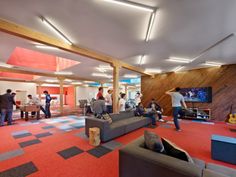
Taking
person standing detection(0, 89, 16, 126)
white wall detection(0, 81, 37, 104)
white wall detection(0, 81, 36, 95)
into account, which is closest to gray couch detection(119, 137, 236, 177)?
person standing detection(0, 89, 16, 126)

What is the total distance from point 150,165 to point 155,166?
62mm

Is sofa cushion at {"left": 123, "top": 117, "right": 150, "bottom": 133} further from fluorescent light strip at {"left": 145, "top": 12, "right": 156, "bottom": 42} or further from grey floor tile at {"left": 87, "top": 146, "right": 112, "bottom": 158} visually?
fluorescent light strip at {"left": 145, "top": 12, "right": 156, "bottom": 42}

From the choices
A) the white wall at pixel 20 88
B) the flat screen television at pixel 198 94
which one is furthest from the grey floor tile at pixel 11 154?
the white wall at pixel 20 88

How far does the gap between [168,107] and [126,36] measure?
6.58m

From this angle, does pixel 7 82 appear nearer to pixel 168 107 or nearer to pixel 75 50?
pixel 75 50

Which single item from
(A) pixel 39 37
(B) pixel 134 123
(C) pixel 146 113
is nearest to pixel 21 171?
(A) pixel 39 37

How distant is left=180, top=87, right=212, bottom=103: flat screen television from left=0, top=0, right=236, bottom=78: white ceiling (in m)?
3.55

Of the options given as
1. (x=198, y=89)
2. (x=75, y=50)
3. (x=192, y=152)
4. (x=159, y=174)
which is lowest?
(x=192, y=152)

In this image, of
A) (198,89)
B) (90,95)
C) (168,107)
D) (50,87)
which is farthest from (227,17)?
(50,87)

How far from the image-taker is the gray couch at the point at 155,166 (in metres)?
1.20

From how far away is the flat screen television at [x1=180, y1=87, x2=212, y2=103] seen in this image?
7.03 metres

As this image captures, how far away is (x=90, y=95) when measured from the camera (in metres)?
19.4

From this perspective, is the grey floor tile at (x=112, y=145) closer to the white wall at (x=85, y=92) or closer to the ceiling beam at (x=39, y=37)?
the ceiling beam at (x=39, y=37)

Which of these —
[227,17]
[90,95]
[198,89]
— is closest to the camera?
[227,17]
